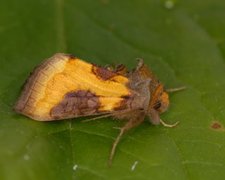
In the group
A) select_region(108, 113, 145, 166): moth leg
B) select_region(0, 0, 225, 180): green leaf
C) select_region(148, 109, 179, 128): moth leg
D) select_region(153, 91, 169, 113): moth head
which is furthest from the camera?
select_region(153, 91, 169, 113): moth head

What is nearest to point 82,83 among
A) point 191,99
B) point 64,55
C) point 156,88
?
point 64,55

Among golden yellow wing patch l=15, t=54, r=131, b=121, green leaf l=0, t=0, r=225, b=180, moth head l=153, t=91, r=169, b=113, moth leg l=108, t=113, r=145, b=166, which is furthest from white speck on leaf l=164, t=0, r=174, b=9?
moth leg l=108, t=113, r=145, b=166

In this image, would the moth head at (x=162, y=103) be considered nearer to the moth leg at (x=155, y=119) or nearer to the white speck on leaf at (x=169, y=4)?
the moth leg at (x=155, y=119)

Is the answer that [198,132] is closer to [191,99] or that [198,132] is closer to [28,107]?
[191,99]

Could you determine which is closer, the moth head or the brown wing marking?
the brown wing marking

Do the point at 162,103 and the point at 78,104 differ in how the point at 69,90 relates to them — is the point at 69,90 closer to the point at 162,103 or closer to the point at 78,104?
the point at 78,104

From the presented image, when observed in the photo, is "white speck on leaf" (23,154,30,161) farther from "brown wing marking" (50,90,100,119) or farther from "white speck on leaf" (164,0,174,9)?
"white speck on leaf" (164,0,174,9)

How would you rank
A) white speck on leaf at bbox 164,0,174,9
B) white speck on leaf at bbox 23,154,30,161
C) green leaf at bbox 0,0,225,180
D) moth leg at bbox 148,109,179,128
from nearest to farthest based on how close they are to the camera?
white speck on leaf at bbox 23,154,30,161, green leaf at bbox 0,0,225,180, moth leg at bbox 148,109,179,128, white speck on leaf at bbox 164,0,174,9

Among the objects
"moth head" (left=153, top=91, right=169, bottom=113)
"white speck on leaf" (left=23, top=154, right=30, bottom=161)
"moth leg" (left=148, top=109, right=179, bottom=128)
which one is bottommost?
"white speck on leaf" (left=23, top=154, right=30, bottom=161)
